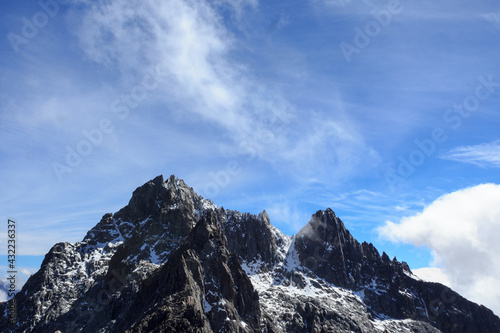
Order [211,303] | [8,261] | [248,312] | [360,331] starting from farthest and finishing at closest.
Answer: [360,331], [248,312], [211,303], [8,261]

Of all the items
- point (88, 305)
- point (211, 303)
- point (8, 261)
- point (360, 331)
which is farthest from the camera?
point (360, 331)

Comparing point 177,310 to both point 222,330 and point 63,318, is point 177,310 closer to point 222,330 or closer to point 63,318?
point 222,330

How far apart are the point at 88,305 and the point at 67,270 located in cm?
3277

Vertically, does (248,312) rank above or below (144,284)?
below

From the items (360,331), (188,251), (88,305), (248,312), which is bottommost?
(360,331)

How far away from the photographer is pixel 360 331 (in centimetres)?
18938

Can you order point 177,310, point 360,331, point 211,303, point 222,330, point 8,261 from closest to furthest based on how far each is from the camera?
point 8,261, point 177,310, point 222,330, point 211,303, point 360,331

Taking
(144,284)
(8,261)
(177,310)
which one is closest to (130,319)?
(144,284)

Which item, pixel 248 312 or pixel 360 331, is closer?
pixel 248 312

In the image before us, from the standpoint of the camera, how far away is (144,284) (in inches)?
6043

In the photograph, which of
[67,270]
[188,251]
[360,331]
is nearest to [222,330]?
[188,251]

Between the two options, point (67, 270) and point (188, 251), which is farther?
point (67, 270)

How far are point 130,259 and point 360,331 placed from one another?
418 ft

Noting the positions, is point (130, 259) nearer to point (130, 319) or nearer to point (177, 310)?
point (130, 319)
